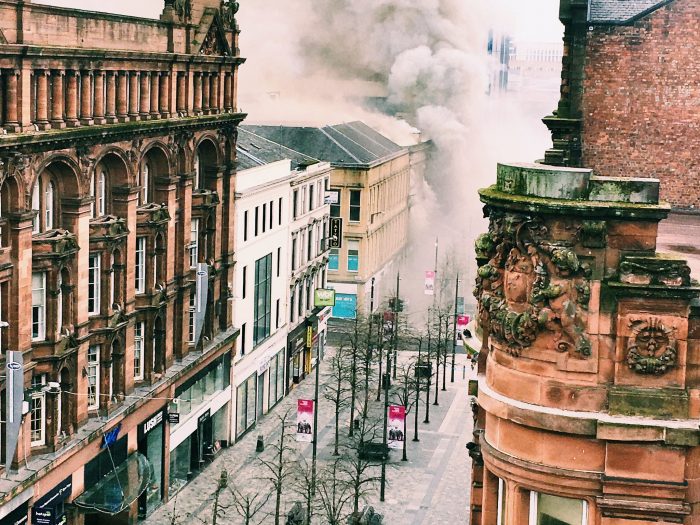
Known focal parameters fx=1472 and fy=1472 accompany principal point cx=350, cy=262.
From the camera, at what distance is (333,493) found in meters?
59.1

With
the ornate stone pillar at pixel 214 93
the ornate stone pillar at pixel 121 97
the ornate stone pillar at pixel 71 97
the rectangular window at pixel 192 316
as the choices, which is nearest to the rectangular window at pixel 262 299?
the rectangular window at pixel 192 316

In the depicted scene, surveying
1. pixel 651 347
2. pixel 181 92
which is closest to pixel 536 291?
pixel 651 347

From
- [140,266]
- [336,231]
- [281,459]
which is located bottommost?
[281,459]

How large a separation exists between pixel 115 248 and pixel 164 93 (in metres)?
9.01

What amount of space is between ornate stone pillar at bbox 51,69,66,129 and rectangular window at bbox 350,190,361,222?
62330 mm

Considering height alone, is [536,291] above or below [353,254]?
above

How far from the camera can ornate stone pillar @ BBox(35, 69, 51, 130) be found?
5128cm

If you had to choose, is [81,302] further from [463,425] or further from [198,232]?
[463,425]

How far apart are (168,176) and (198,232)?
700cm

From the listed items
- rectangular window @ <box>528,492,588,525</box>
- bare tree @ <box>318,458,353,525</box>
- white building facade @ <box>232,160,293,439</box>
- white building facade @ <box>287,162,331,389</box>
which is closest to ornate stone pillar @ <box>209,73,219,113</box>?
white building facade @ <box>232,160,293,439</box>

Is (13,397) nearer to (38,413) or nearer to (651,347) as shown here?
(38,413)

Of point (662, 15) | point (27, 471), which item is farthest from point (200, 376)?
point (662, 15)

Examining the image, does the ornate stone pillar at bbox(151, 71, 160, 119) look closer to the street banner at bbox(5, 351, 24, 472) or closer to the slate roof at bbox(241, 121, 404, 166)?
the street banner at bbox(5, 351, 24, 472)

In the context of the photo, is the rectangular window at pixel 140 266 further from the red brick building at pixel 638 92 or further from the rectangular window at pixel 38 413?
the red brick building at pixel 638 92
